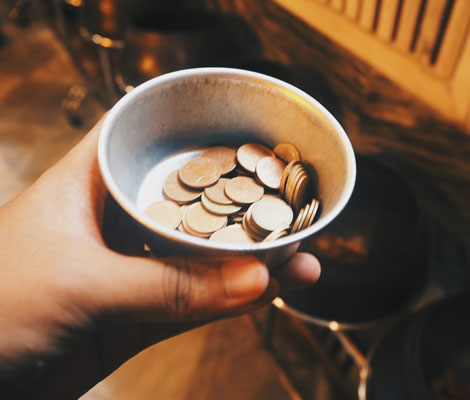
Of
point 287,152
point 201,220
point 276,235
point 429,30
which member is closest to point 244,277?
point 276,235

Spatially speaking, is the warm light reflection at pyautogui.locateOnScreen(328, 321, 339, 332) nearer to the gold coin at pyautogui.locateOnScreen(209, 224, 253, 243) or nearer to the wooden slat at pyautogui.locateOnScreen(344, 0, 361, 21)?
the gold coin at pyautogui.locateOnScreen(209, 224, 253, 243)

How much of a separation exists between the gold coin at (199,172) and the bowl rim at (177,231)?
0.14 metres

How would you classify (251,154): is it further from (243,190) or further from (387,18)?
(387,18)

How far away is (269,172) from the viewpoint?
73cm

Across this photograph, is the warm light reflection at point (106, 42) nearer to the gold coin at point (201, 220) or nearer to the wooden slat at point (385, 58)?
the wooden slat at point (385, 58)

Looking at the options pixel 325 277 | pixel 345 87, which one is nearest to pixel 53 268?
pixel 325 277

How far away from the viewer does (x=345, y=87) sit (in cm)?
129

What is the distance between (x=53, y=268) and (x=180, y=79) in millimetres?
360

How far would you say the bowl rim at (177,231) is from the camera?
496mm

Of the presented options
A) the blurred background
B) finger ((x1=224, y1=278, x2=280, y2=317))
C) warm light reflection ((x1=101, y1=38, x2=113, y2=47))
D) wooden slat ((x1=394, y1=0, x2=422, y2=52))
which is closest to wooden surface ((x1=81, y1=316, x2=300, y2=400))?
the blurred background

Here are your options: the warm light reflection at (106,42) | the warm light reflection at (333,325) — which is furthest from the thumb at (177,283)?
the warm light reflection at (106,42)

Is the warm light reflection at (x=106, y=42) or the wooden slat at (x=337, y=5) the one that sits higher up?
the wooden slat at (x=337, y=5)

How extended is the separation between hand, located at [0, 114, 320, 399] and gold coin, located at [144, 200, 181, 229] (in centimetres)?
9

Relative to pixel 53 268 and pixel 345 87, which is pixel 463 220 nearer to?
pixel 345 87
